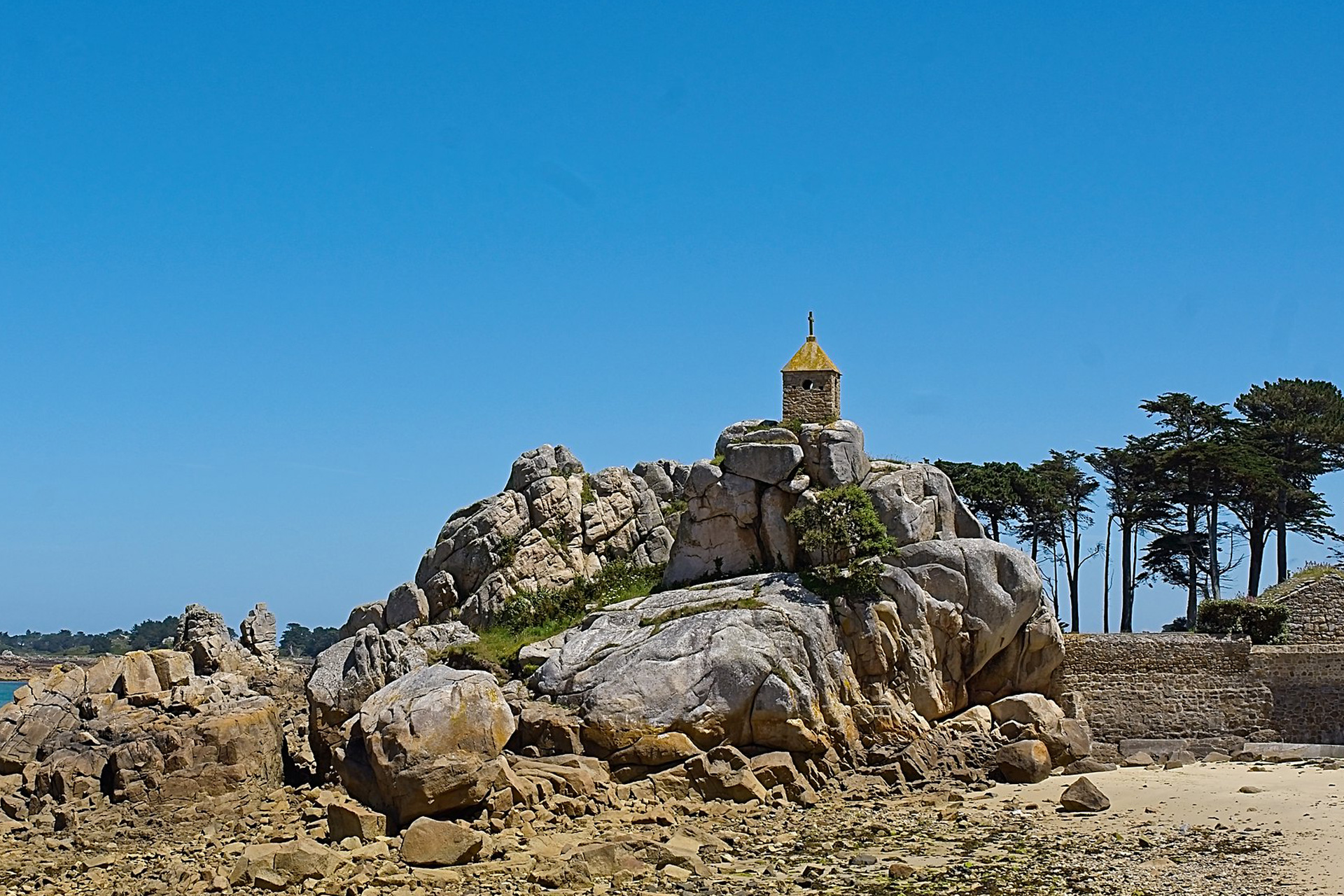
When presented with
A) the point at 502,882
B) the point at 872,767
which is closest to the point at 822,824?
the point at 872,767

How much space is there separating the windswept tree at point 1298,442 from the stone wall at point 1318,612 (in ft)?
27.7

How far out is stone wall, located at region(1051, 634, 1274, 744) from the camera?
38188mm

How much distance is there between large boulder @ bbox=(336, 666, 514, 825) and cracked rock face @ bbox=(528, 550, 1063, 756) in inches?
121

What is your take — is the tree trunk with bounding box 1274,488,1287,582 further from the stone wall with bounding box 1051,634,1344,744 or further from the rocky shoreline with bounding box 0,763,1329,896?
the rocky shoreline with bounding box 0,763,1329,896

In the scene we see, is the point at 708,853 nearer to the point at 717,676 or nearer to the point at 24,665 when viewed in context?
the point at 717,676

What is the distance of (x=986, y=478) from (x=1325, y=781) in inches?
871

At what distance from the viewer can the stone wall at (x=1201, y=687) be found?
1485 inches

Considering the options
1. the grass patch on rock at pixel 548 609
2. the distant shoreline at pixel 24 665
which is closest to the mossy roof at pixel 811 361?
the grass patch on rock at pixel 548 609

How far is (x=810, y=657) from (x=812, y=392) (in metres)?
8.91

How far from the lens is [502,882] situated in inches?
985

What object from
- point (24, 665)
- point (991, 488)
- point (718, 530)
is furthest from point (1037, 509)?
point (24, 665)

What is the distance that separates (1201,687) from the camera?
126 feet

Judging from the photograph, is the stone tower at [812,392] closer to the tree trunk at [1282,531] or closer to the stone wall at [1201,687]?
the stone wall at [1201,687]

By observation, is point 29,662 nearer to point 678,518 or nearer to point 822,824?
point 678,518
